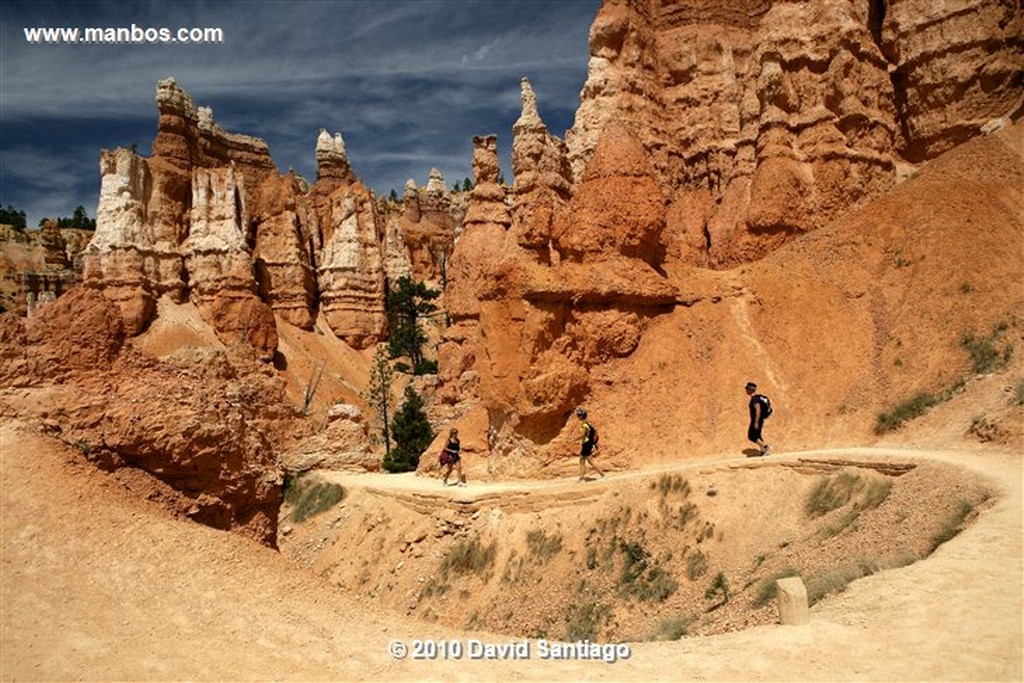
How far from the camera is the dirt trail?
232 inches

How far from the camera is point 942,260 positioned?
20.7 meters

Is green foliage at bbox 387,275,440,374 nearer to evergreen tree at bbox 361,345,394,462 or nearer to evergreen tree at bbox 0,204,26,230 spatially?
evergreen tree at bbox 361,345,394,462

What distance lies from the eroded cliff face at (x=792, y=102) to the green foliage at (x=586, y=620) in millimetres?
17148

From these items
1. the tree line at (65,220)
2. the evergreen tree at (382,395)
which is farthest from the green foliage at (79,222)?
the evergreen tree at (382,395)

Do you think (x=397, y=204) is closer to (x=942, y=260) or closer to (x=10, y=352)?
(x=942, y=260)

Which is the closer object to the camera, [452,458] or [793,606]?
[793,606]

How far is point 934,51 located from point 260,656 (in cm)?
3115

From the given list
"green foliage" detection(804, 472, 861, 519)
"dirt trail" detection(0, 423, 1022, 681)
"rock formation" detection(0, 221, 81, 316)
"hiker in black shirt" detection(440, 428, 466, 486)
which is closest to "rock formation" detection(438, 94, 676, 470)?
"hiker in black shirt" detection(440, 428, 466, 486)

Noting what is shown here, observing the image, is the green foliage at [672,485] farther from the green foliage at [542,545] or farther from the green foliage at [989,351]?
the green foliage at [989,351]

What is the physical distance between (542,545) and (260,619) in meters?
10.8

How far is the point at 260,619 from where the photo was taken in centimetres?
668

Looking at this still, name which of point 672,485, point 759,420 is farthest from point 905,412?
point 672,485

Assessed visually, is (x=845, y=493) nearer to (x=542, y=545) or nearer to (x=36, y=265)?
(x=542, y=545)

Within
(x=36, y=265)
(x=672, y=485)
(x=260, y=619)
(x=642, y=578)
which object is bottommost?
(x=642, y=578)
